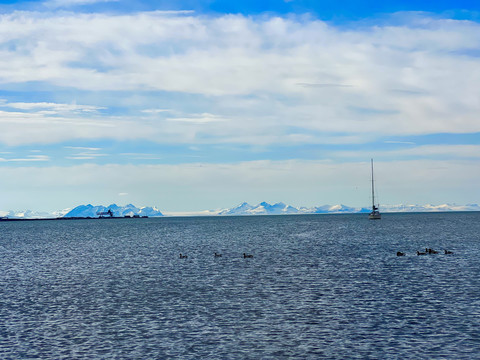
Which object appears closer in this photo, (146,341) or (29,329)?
(146,341)

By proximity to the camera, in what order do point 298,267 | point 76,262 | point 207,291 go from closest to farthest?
point 207,291, point 298,267, point 76,262

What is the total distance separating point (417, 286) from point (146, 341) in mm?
31978

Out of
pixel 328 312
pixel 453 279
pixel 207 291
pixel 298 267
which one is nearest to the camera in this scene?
pixel 328 312

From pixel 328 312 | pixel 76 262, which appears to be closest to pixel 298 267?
pixel 328 312

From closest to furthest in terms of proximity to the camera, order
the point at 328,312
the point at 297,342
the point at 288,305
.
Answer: the point at 297,342, the point at 328,312, the point at 288,305

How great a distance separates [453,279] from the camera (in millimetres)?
60000

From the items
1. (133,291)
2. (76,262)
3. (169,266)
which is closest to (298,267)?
(169,266)

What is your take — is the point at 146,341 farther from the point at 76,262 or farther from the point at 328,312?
the point at 76,262

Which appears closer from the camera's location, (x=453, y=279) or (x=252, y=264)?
(x=453, y=279)

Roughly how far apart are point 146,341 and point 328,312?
602 inches

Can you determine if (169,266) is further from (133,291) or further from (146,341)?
(146,341)

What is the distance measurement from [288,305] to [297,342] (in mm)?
11831

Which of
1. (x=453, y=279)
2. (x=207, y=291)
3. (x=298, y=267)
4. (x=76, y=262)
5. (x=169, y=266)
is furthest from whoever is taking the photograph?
(x=76, y=262)

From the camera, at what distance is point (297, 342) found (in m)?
33.9
